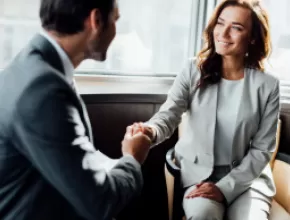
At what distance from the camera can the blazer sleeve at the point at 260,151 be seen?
6.21 ft

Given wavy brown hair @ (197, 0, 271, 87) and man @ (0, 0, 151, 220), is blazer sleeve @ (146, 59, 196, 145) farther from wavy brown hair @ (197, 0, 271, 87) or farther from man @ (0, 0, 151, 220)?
man @ (0, 0, 151, 220)

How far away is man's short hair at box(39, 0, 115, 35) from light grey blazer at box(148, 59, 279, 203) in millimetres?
824

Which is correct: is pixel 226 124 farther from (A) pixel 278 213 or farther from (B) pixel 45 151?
(B) pixel 45 151

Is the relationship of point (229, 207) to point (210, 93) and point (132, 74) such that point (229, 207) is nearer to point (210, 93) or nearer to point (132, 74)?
point (210, 93)

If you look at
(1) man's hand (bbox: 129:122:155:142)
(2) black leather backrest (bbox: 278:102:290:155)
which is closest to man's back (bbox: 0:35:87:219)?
(1) man's hand (bbox: 129:122:155:142)

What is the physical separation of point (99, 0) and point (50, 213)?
22.1 inches

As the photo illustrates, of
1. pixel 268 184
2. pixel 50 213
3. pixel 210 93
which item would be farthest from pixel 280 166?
pixel 50 213

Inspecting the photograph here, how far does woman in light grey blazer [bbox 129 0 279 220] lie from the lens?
1.90 metres

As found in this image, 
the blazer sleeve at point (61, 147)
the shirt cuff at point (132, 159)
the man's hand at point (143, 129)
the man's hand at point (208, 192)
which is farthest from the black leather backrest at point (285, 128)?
the blazer sleeve at point (61, 147)

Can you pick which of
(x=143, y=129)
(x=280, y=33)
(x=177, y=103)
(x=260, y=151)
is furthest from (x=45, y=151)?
(x=280, y=33)

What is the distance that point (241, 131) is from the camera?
1.93 m

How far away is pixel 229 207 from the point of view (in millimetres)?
1888

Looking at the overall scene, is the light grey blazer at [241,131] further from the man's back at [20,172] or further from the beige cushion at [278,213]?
the man's back at [20,172]

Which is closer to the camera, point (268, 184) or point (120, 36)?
point (268, 184)
